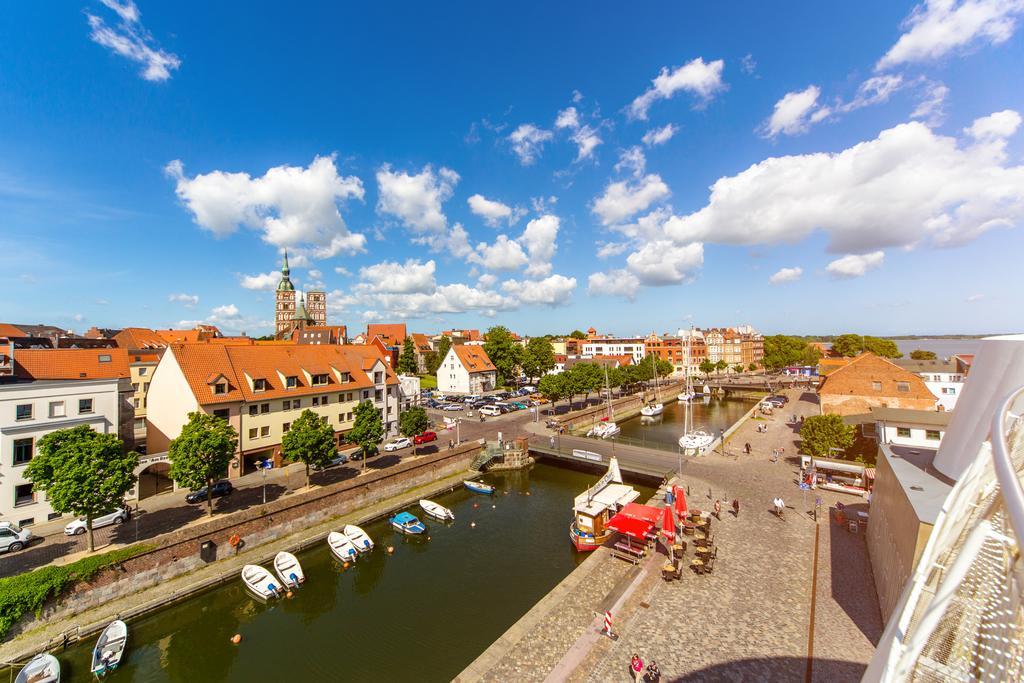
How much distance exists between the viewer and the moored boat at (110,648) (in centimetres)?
1600

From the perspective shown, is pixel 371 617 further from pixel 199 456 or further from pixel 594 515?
pixel 199 456

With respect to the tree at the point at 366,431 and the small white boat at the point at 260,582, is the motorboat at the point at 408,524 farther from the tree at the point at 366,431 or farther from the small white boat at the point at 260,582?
the small white boat at the point at 260,582

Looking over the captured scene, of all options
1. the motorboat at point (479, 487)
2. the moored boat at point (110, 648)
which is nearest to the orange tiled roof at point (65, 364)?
the moored boat at point (110, 648)

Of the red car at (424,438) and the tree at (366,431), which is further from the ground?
the tree at (366,431)

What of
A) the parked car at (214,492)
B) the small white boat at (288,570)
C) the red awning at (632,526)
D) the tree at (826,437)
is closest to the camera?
the red awning at (632,526)

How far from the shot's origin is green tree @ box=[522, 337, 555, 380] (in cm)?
8475

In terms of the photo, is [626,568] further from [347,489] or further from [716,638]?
[347,489]

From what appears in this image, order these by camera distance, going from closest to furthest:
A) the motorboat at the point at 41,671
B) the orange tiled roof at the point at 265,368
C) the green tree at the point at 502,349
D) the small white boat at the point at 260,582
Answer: the motorboat at the point at 41,671 → the small white boat at the point at 260,582 → the orange tiled roof at the point at 265,368 → the green tree at the point at 502,349

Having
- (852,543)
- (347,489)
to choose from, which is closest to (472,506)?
(347,489)

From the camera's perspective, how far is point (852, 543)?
2228cm

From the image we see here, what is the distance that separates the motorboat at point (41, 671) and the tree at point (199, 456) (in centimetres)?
929

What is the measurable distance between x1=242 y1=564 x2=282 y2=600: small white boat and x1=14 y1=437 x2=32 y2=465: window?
15.6 metres

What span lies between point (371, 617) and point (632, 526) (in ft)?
45.6

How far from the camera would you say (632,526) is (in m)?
21.9
